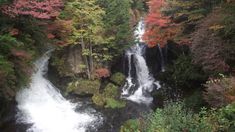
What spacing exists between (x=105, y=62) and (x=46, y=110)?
262 inches

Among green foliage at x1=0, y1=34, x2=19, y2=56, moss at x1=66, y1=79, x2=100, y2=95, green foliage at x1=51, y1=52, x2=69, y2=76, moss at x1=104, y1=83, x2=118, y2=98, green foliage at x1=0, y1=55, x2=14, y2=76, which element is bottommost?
moss at x1=104, y1=83, x2=118, y2=98

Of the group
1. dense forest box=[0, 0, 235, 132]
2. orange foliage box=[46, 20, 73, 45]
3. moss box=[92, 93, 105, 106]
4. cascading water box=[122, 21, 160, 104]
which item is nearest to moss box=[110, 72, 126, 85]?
dense forest box=[0, 0, 235, 132]

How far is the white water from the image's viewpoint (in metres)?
17.6

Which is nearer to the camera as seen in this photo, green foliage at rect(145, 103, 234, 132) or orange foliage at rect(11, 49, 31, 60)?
green foliage at rect(145, 103, 234, 132)

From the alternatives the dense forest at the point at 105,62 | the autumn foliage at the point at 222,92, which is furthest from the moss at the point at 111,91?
the autumn foliage at the point at 222,92

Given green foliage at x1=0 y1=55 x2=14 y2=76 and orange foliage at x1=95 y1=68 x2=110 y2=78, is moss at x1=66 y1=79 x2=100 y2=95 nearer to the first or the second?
orange foliage at x1=95 y1=68 x2=110 y2=78

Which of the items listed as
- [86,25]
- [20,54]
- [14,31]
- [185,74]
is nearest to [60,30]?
[86,25]

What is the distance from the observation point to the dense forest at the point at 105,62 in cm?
1565

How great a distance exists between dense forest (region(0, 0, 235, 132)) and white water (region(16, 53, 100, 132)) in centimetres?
6

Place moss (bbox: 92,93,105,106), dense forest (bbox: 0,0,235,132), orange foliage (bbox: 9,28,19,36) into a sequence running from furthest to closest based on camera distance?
1. moss (bbox: 92,93,105,106)
2. orange foliage (bbox: 9,28,19,36)
3. dense forest (bbox: 0,0,235,132)

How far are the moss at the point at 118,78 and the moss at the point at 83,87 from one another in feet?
6.07

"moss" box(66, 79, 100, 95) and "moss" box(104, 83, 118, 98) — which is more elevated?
"moss" box(66, 79, 100, 95)

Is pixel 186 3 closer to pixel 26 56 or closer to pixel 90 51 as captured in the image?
pixel 90 51

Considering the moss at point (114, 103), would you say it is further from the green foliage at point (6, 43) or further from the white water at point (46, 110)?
the green foliage at point (6, 43)
